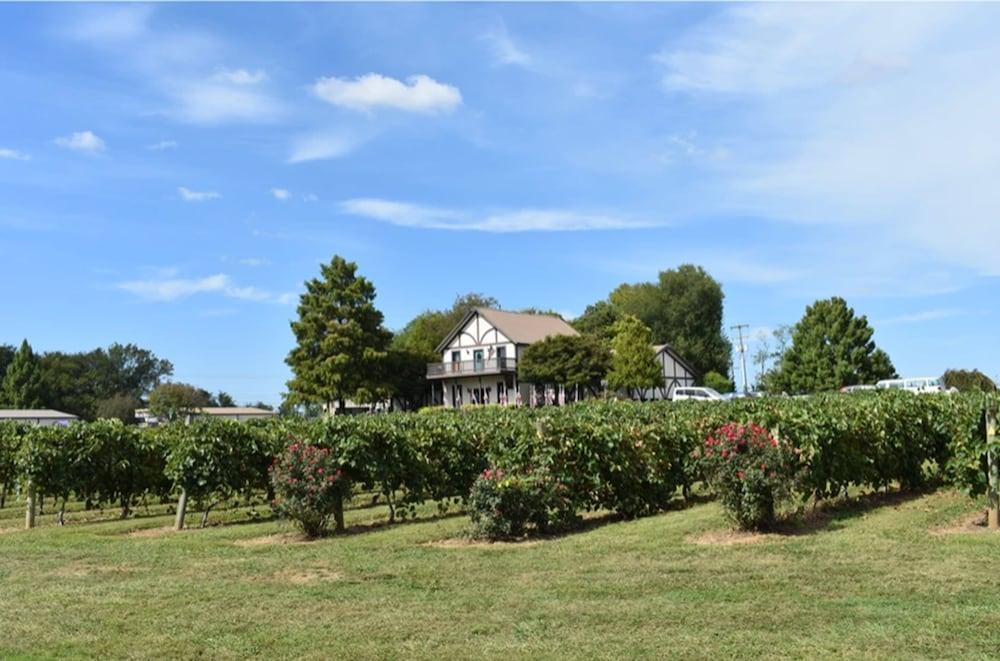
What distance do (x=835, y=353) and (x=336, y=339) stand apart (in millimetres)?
35969

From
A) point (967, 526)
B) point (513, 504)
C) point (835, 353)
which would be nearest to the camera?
point (967, 526)

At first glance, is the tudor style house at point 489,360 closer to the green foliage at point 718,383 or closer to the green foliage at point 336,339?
the green foliage at point 718,383

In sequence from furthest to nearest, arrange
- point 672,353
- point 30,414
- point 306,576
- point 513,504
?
point 30,414, point 672,353, point 513,504, point 306,576

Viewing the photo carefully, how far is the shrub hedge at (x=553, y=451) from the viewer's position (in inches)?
449

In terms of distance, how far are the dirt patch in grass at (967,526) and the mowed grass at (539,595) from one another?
0.53 feet

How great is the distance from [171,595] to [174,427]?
29.7 ft

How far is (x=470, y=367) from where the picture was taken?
70.1 meters

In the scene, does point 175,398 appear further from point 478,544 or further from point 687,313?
point 478,544

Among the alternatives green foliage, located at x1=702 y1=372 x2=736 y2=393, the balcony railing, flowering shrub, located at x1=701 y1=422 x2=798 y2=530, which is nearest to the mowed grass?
flowering shrub, located at x1=701 y1=422 x2=798 y2=530

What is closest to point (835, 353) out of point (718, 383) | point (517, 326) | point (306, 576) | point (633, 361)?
point (718, 383)

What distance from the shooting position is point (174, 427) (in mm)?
16594

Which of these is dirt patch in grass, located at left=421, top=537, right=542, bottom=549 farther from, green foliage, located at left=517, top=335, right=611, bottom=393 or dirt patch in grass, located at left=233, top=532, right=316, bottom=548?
green foliage, located at left=517, top=335, right=611, bottom=393

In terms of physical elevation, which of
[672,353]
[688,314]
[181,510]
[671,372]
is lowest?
[181,510]

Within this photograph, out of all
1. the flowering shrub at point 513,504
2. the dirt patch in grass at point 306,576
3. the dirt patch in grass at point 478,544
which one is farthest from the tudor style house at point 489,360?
the dirt patch in grass at point 306,576
